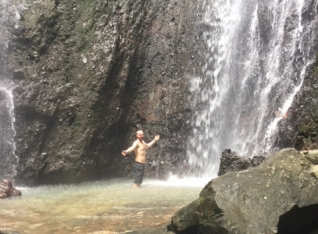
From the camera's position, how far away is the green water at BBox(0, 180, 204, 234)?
6691 mm

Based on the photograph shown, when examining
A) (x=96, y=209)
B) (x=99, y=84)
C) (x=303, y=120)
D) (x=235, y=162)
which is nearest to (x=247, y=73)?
(x=303, y=120)

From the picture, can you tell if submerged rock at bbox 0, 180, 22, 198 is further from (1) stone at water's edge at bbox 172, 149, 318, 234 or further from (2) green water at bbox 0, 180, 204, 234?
(1) stone at water's edge at bbox 172, 149, 318, 234

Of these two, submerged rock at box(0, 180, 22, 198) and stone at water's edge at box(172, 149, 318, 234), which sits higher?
stone at water's edge at box(172, 149, 318, 234)

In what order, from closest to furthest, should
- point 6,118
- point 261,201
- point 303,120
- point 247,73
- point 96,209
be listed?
point 261,201 → point 96,209 → point 303,120 → point 6,118 → point 247,73

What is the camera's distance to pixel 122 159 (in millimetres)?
13797

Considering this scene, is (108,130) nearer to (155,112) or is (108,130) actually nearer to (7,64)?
(155,112)

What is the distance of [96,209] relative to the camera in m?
7.98

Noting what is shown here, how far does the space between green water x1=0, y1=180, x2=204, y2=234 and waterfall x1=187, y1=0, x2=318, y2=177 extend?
7.08ft

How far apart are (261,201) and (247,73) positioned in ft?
26.6

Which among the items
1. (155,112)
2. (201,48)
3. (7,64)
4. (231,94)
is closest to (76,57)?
(7,64)

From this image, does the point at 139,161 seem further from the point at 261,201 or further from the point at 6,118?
the point at 261,201

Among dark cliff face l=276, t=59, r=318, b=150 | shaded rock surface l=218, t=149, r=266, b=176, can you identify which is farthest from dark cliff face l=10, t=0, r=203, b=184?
dark cliff face l=276, t=59, r=318, b=150

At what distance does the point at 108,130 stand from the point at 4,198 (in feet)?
14.6

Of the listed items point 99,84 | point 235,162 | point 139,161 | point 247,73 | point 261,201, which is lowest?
point 261,201
